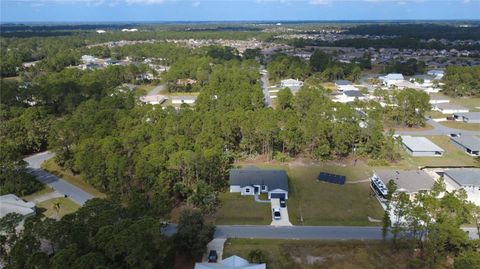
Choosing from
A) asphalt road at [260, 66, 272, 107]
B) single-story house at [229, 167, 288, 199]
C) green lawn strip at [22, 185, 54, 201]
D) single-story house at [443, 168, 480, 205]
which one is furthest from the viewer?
asphalt road at [260, 66, 272, 107]

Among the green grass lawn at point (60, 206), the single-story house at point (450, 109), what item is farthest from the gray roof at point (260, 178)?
the single-story house at point (450, 109)

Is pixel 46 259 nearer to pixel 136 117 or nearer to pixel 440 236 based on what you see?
pixel 440 236

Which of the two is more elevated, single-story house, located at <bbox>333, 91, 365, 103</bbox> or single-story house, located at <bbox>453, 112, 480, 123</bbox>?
single-story house, located at <bbox>333, 91, 365, 103</bbox>

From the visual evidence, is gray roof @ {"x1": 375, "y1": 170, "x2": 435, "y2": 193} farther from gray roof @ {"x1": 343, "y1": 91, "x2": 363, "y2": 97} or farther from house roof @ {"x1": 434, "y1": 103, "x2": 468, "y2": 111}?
gray roof @ {"x1": 343, "y1": 91, "x2": 363, "y2": 97}

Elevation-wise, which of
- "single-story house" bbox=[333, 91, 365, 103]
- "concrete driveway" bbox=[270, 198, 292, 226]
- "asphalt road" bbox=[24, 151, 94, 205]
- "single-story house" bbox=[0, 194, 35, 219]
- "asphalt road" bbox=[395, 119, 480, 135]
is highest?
"single-story house" bbox=[333, 91, 365, 103]

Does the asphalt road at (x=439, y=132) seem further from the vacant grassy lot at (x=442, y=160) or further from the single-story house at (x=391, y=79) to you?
the single-story house at (x=391, y=79)

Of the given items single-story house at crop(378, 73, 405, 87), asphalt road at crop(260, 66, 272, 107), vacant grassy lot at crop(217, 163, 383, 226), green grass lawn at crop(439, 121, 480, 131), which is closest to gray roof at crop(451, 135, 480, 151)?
green grass lawn at crop(439, 121, 480, 131)

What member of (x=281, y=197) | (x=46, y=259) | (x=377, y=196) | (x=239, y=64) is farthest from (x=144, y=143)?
(x=239, y=64)

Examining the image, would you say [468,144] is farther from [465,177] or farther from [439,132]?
[465,177]

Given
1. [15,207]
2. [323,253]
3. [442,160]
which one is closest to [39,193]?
[15,207]
